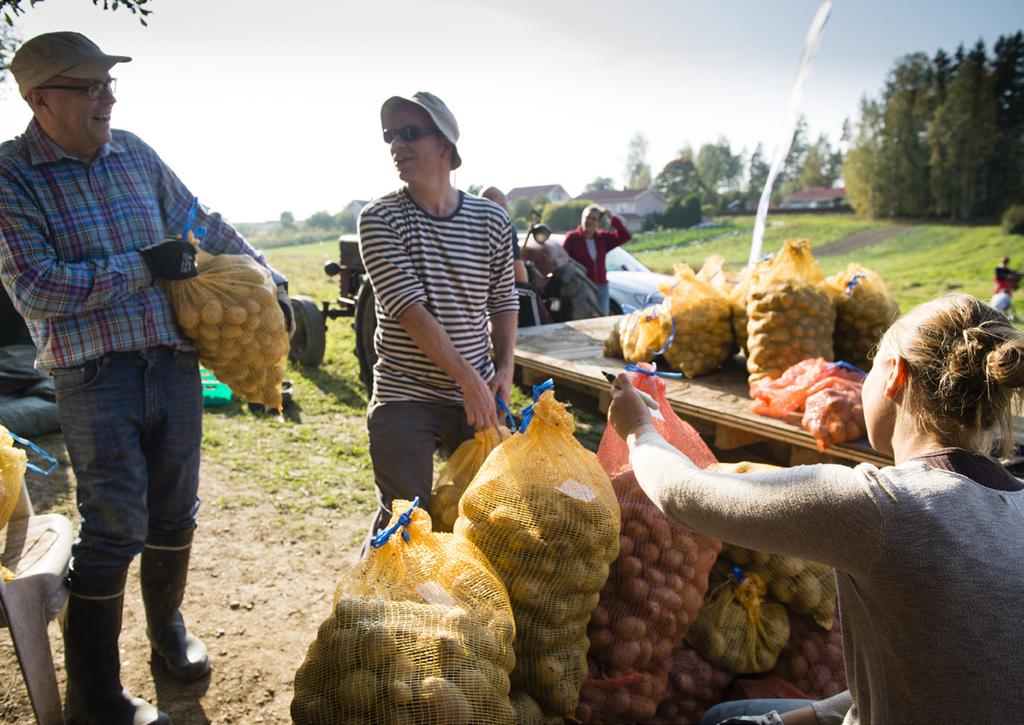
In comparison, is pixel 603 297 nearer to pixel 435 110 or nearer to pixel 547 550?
pixel 435 110

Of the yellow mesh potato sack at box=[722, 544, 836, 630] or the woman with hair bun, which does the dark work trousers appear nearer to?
the yellow mesh potato sack at box=[722, 544, 836, 630]

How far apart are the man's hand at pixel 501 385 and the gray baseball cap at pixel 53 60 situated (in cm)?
146

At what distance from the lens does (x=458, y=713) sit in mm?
1217

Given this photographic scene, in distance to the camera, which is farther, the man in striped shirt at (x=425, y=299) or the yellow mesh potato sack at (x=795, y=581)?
the man in striped shirt at (x=425, y=299)

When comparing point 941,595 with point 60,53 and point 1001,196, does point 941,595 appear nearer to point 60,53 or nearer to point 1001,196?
point 60,53

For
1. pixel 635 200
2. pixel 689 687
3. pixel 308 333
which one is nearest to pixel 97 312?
pixel 689 687

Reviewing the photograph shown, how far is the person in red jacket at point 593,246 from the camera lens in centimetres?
747

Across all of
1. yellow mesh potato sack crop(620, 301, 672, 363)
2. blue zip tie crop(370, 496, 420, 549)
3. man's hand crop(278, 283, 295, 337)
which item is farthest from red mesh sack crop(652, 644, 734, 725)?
yellow mesh potato sack crop(620, 301, 672, 363)

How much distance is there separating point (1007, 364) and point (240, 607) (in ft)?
9.61

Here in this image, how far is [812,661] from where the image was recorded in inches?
77.4

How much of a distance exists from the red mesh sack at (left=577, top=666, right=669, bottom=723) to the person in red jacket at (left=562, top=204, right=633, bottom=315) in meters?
5.89

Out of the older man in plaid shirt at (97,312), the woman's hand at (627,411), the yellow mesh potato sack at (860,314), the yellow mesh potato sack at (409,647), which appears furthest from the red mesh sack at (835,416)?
the older man in plaid shirt at (97,312)

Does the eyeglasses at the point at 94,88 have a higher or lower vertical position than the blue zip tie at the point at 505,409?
higher

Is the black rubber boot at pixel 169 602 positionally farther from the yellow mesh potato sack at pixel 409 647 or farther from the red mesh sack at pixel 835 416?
the red mesh sack at pixel 835 416
